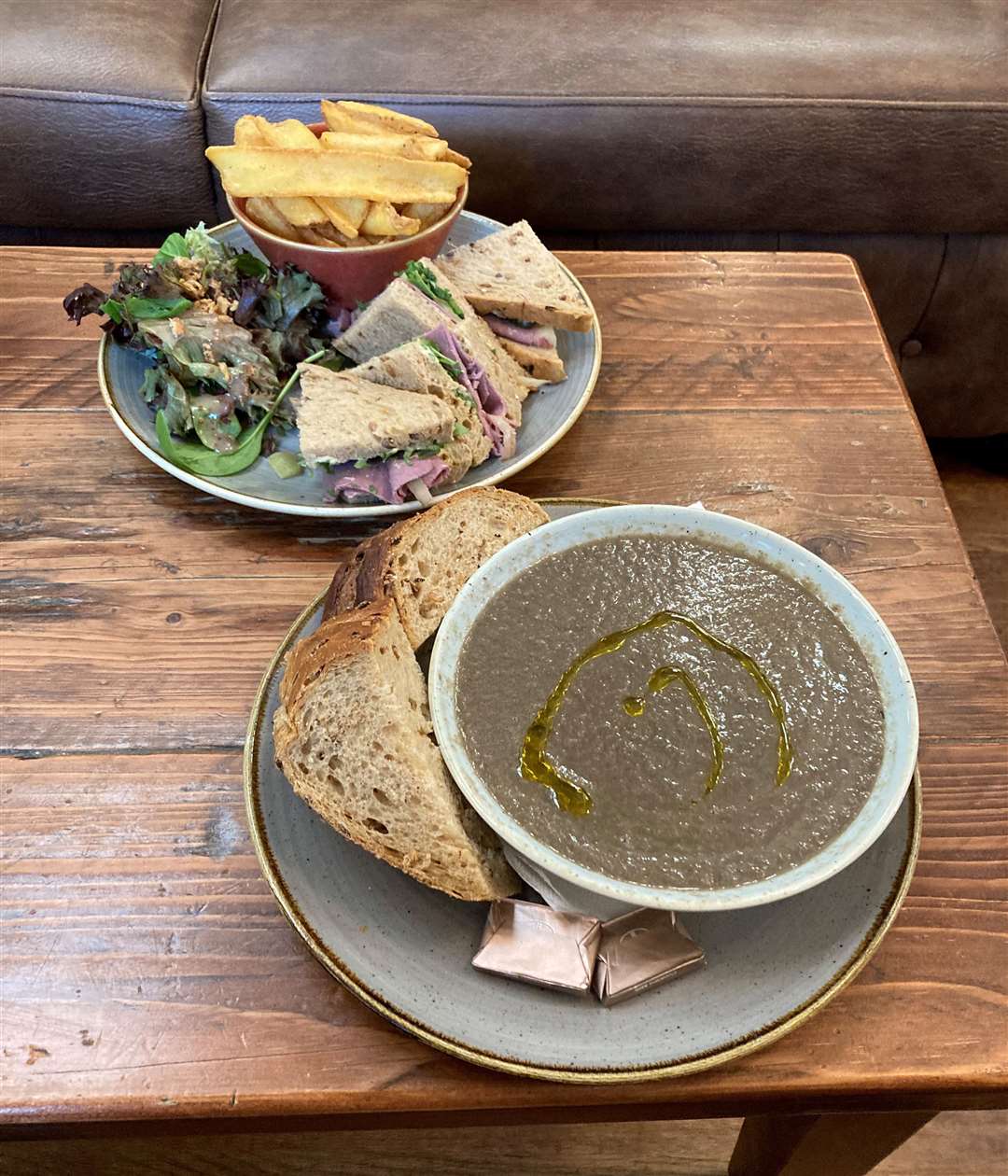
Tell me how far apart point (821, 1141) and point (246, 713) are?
3.28 ft

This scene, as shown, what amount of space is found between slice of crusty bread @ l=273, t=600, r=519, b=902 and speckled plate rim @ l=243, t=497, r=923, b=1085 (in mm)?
85

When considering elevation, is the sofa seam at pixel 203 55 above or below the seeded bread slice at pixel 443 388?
above

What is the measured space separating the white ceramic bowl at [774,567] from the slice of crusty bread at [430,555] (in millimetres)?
74

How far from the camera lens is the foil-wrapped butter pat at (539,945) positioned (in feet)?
3.18

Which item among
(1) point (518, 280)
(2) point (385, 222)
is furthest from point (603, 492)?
(2) point (385, 222)

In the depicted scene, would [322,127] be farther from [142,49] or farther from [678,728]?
[678,728]

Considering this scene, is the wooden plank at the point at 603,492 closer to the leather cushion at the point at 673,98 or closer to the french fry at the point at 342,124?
the french fry at the point at 342,124

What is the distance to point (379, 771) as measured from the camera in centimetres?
105

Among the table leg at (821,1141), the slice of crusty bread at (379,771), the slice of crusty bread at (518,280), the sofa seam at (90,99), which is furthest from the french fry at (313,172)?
the table leg at (821,1141)

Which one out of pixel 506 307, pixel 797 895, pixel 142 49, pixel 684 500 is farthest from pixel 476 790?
pixel 142 49

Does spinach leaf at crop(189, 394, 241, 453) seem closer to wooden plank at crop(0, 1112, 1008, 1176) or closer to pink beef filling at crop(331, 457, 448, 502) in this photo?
pink beef filling at crop(331, 457, 448, 502)

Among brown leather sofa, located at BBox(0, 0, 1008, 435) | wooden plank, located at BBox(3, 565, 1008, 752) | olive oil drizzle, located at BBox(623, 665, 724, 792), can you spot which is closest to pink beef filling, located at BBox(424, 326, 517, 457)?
wooden plank, located at BBox(3, 565, 1008, 752)

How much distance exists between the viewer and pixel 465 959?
3.28 feet

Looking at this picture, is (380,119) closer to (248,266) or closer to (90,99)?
(248,266)
